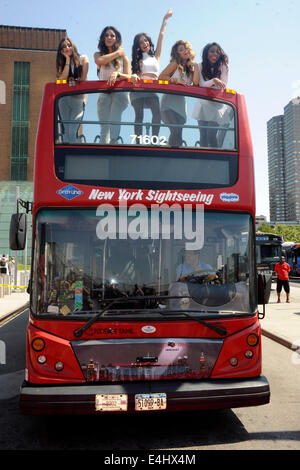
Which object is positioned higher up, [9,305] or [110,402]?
[110,402]

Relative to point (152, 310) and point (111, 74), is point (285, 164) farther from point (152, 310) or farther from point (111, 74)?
point (152, 310)

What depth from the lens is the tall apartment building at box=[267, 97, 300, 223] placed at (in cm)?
15975

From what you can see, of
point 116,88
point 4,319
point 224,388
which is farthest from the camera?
point 4,319

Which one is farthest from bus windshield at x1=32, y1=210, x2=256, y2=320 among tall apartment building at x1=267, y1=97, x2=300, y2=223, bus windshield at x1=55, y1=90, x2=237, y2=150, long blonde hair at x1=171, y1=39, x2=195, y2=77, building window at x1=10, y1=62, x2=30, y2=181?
tall apartment building at x1=267, y1=97, x2=300, y2=223

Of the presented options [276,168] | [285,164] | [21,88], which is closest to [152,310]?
[21,88]

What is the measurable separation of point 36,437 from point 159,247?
7.41ft

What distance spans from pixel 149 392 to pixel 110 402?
1.22ft

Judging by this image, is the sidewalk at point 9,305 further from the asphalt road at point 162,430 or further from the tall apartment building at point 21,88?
the tall apartment building at point 21,88

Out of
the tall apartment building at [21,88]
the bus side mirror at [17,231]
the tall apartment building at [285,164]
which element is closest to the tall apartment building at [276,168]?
the tall apartment building at [285,164]

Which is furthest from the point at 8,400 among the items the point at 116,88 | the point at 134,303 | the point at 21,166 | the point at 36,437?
the point at 21,166

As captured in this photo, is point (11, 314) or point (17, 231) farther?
point (11, 314)

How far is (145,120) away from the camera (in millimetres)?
5020
